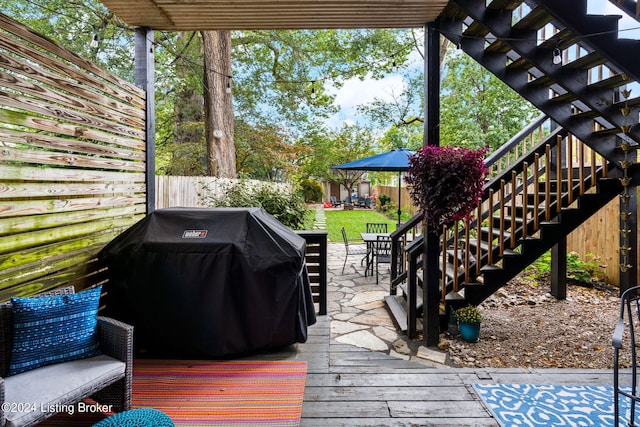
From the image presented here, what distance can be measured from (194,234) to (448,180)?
7.15 feet

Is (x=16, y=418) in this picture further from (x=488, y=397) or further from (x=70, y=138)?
(x=488, y=397)

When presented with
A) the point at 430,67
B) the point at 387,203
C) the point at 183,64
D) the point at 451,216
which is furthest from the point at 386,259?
the point at 387,203

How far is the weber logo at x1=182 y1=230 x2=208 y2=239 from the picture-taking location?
2.83 meters

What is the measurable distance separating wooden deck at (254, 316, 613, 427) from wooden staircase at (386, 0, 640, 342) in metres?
0.75

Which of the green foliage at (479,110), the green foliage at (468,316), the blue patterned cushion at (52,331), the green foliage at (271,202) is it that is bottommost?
the green foliage at (468,316)

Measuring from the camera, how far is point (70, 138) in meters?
2.67

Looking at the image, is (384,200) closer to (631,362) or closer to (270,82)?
(270,82)

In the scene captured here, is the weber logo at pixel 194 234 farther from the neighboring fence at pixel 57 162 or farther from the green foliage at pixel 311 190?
the green foliage at pixel 311 190

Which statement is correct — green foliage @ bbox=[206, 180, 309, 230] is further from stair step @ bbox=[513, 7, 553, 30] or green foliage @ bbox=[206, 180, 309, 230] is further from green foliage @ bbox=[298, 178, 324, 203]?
green foliage @ bbox=[298, 178, 324, 203]

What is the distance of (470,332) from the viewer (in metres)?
3.43

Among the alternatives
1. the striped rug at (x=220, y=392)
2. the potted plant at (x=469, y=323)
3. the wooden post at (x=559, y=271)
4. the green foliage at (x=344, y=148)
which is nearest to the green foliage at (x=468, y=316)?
the potted plant at (x=469, y=323)

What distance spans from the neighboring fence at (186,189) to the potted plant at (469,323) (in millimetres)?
3444

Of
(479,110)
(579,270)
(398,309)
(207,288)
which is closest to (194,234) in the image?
(207,288)

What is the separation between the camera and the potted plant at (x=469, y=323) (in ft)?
11.2
